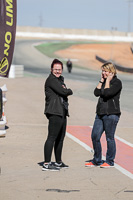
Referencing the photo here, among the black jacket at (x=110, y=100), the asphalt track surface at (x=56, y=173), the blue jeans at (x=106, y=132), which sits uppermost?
the black jacket at (x=110, y=100)

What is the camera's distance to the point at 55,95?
8039mm

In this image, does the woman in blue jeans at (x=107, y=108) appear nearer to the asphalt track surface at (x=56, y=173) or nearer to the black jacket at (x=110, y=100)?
the black jacket at (x=110, y=100)

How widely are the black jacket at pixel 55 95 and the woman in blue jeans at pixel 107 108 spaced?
65 centimetres

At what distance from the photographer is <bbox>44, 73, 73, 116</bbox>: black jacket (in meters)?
7.97

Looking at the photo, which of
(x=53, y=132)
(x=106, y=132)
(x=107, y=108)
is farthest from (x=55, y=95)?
→ (x=106, y=132)

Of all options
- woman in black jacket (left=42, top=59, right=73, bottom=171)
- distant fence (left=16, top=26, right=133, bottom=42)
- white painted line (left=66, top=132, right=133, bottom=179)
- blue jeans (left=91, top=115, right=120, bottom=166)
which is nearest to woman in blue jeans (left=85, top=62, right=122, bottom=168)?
blue jeans (left=91, top=115, right=120, bottom=166)

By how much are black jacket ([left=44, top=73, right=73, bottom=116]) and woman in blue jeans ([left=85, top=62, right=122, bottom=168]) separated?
25.4 inches

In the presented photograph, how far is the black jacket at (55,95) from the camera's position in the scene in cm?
797

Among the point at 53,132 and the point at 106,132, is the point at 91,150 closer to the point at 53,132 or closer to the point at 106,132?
the point at 106,132

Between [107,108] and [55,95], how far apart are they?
3.13 feet

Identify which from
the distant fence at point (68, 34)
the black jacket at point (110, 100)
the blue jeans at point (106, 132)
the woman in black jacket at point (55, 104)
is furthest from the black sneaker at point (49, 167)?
the distant fence at point (68, 34)

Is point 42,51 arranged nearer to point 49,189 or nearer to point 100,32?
point 100,32

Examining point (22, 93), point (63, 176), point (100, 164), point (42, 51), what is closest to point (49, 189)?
point (63, 176)

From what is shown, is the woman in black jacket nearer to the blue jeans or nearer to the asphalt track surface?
the asphalt track surface
